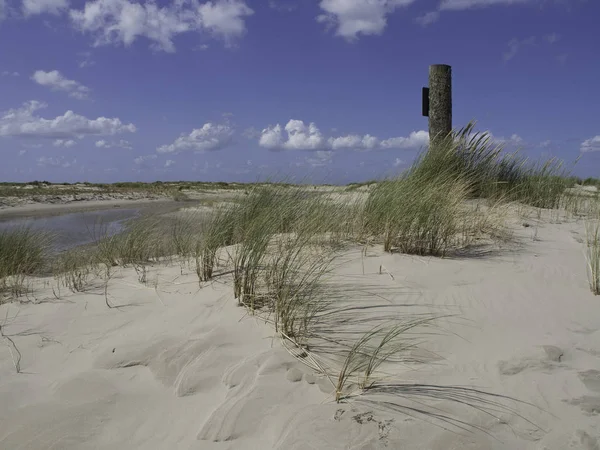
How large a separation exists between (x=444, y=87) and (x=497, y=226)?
330 cm

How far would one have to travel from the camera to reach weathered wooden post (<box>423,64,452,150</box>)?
7387mm

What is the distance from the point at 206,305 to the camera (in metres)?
3.18

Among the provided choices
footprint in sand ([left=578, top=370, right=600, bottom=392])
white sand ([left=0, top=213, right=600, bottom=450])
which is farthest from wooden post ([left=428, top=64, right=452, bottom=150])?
footprint in sand ([left=578, top=370, right=600, bottom=392])

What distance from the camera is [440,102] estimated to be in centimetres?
744

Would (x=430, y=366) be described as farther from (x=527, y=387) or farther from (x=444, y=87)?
(x=444, y=87)

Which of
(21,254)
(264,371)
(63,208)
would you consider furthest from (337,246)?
(63,208)

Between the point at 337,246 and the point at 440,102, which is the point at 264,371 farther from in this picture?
the point at 440,102

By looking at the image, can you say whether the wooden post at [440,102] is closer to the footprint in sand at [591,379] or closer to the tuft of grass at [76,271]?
the tuft of grass at [76,271]

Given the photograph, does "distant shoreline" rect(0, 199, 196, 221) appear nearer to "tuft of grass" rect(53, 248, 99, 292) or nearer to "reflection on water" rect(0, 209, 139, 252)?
"reflection on water" rect(0, 209, 139, 252)

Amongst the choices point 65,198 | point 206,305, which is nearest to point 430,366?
point 206,305

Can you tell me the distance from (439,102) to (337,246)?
4.30m

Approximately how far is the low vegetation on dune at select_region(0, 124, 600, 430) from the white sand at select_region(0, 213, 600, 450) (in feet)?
0.42

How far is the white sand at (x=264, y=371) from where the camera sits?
1.84m

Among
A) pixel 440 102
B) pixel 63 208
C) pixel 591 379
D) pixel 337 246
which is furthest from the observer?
pixel 63 208
